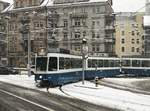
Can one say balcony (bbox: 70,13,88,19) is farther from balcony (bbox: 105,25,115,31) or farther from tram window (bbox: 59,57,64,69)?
tram window (bbox: 59,57,64,69)

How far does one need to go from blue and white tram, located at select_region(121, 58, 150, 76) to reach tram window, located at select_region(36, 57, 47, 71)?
24480mm

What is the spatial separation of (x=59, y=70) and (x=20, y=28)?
57.8 meters

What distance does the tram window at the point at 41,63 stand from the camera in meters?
31.3

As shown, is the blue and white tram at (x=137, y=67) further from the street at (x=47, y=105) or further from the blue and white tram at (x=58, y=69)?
the street at (x=47, y=105)

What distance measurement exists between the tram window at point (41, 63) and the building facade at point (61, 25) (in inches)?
1758

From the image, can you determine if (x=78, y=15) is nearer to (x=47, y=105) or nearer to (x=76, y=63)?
(x=76, y=63)

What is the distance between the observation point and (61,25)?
83.6 m

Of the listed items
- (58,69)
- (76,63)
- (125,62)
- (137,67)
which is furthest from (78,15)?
(58,69)

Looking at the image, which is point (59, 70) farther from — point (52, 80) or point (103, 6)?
point (103, 6)

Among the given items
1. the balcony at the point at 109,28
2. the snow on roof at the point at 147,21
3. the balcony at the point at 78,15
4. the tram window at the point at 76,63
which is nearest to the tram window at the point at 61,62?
the tram window at the point at 76,63

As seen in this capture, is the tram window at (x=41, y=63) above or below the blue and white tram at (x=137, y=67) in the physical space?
above

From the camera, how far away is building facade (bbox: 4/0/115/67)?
79625 mm

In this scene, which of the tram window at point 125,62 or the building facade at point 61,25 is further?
the building facade at point 61,25

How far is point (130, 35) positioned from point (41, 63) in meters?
83.5
